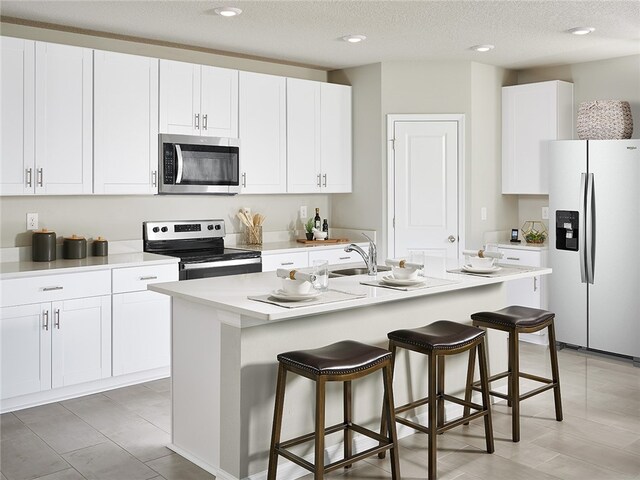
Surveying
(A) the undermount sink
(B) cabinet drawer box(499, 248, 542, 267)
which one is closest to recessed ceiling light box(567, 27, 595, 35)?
(B) cabinet drawer box(499, 248, 542, 267)

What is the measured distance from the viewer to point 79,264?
4320 millimetres

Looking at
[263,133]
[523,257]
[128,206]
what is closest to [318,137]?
[263,133]

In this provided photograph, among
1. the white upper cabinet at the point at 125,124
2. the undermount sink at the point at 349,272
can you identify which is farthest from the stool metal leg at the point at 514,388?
the white upper cabinet at the point at 125,124

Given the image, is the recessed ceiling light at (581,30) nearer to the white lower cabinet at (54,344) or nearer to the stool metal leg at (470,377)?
the stool metal leg at (470,377)

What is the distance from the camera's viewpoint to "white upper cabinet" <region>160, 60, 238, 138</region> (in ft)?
16.2

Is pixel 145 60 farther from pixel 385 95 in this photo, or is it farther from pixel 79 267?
pixel 385 95

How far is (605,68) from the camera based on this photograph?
19.0 feet

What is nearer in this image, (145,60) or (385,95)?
(145,60)

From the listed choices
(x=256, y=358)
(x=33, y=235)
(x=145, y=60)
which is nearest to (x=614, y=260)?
(x=256, y=358)

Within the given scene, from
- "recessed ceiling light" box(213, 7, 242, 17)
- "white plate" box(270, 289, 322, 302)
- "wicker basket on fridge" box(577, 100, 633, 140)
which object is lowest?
"white plate" box(270, 289, 322, 302)

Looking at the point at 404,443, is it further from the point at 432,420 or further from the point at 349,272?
the point at 349,272

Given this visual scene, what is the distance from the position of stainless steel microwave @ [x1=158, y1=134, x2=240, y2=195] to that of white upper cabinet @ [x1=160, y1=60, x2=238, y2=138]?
0.23ft

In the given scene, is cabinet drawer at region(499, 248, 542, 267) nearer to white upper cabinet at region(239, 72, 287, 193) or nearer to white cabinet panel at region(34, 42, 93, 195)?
white upper cabinet at region(239, 72, 287, 193)

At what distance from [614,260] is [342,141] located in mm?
2575
